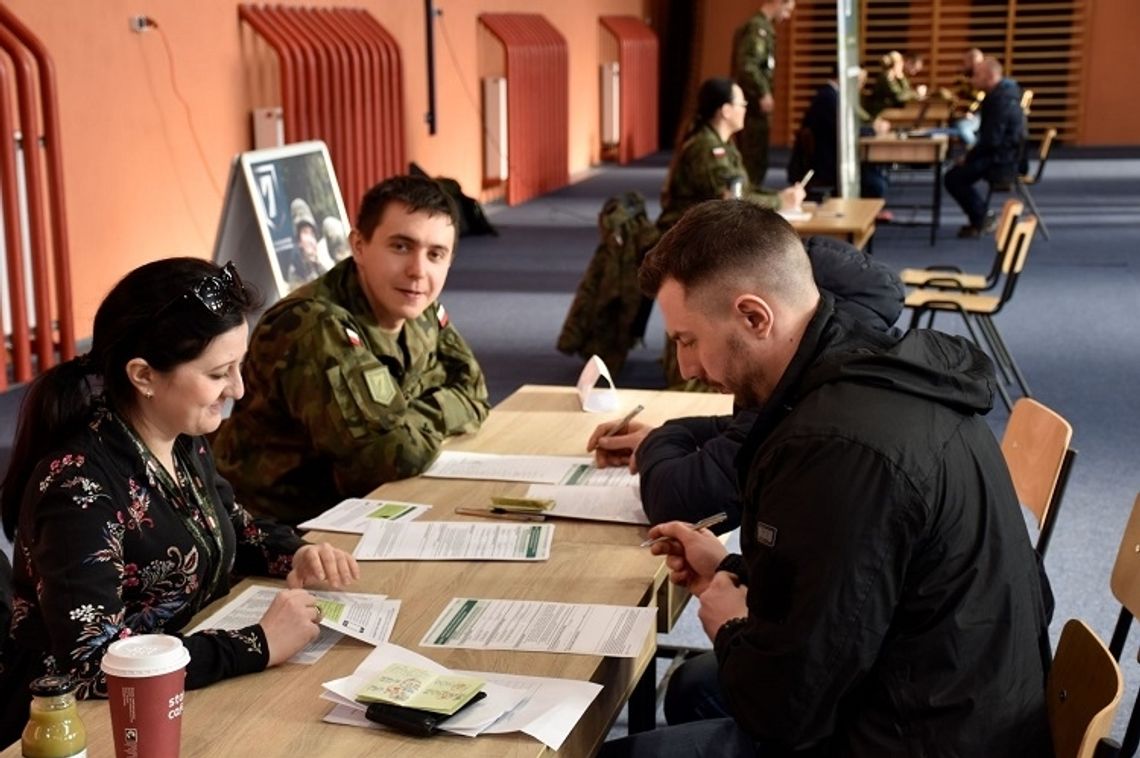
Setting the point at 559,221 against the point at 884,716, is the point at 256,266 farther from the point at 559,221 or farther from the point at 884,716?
the point at 559,221

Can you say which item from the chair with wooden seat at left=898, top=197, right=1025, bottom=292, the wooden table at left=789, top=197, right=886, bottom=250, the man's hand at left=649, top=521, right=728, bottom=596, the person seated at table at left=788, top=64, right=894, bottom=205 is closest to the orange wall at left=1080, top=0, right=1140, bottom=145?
the person seated at table at left=788, top=64, right=894, bottom=205

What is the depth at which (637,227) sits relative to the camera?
6461mm

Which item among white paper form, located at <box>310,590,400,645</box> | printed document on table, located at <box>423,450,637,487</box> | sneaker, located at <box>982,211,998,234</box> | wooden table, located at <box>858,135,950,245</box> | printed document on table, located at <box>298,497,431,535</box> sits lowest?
sneaker, located at <box>982,211,998,234</box>

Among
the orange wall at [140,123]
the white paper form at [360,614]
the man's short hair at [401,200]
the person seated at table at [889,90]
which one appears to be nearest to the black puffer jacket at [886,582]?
the white paper form at [360,614]

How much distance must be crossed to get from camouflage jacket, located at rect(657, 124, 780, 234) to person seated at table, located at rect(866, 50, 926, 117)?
267 inches

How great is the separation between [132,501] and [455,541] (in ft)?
1.97

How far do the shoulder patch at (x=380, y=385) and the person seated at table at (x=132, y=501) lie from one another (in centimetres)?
62

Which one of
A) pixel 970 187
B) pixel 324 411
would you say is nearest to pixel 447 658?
pixel 324 411

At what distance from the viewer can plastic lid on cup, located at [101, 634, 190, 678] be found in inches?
58.5

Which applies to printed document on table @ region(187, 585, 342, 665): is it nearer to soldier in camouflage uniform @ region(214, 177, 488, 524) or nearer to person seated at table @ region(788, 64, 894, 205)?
soldier in camouflage uniform @ region(214, 177, 488, 524)

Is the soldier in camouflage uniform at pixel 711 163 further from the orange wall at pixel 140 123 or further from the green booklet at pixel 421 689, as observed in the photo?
the green booklet at pixel 421 689

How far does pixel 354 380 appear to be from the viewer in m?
2.79

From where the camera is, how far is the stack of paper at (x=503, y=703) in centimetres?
173

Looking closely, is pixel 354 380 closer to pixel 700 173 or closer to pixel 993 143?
pixel 700 173
